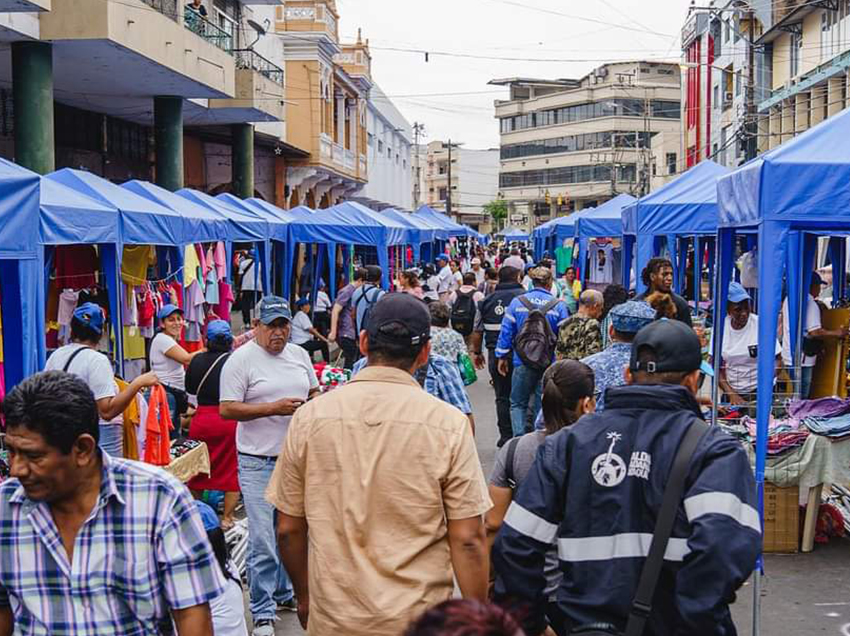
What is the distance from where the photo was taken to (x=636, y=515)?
10.6 feet

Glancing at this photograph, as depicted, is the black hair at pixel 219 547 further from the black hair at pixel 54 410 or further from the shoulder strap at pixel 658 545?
the shoulder strap at pixel 658 545

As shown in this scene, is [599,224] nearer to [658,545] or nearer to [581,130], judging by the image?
[658,545]

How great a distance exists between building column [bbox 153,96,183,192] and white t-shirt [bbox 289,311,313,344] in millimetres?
7153

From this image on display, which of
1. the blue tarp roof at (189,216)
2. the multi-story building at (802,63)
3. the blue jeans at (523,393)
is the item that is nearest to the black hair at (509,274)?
the blue jeans at (523,393)

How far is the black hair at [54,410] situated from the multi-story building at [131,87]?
10.8 m

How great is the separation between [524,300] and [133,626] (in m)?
7.42

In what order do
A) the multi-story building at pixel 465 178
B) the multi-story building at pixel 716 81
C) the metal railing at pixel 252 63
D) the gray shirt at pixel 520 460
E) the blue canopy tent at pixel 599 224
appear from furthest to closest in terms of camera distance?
1. the multi-story building at pixel 465 178
2. the multi-story building at pixel 716 81
3. the metal railing at pixel 252 63
4. the blue canopy tent at pixel 599 224
5. the gray shirt at pixel 520 460

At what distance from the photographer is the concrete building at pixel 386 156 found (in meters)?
53.0

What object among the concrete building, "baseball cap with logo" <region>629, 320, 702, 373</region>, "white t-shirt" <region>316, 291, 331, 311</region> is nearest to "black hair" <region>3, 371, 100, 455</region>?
"baseball cap with logo" <region>629, 320, 702, 373</region>

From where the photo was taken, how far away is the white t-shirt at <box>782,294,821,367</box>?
9.53 metres

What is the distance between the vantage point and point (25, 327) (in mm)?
6840

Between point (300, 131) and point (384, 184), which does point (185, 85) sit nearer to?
point (300, 131)

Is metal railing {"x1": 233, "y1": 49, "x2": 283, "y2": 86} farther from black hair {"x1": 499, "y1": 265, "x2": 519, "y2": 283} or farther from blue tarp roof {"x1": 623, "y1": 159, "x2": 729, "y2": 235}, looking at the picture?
black hair {"x1": 499, "y1": 265, "x2": 519, "y2": 283}

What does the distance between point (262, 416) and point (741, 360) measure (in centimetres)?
452
